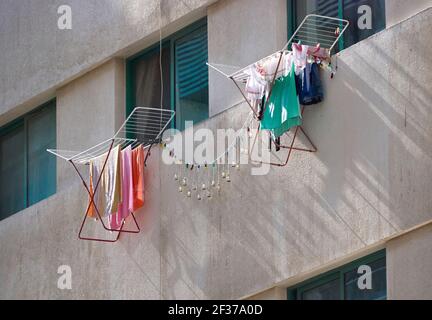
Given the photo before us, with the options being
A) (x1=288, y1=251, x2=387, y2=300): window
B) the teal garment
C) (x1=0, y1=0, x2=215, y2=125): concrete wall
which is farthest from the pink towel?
(x1=288, y1=251, x2=387, y2=300): window

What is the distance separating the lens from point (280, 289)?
2406 cm

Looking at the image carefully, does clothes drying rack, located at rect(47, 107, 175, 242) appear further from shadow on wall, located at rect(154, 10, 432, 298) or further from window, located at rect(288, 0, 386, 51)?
window, located at rect(288, 0, 386, 51)

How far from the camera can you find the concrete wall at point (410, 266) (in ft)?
71.7

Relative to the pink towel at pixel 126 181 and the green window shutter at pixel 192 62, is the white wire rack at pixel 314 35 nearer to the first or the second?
the green window shutter at pixel 192 62

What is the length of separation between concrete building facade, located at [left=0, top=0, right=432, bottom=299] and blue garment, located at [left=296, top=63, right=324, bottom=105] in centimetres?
14

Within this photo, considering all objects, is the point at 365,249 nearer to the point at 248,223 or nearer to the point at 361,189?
the point at 361,189

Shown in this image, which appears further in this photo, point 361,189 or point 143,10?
point 143,10

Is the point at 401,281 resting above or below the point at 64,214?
below

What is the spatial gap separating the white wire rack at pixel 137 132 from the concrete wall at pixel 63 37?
3.76ft

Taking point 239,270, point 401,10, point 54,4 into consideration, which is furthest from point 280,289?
point 54,4
